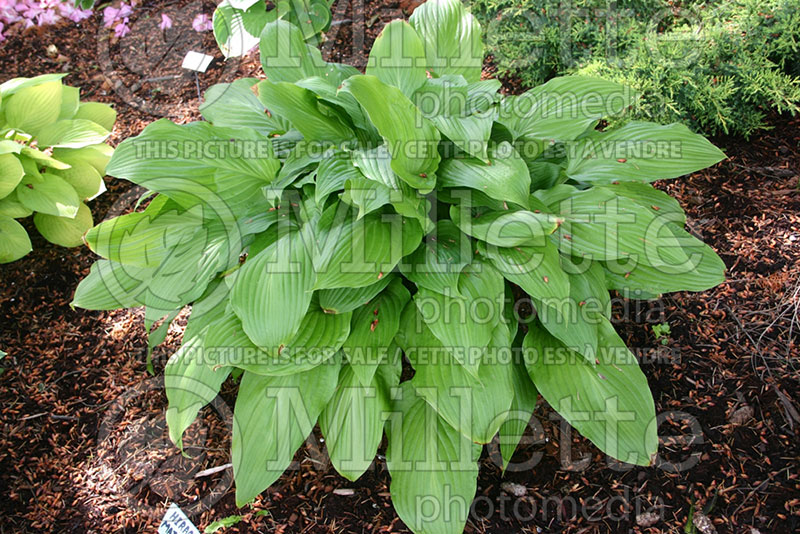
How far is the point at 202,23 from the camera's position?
3.39 metres

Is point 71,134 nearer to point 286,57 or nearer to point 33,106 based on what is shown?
point 33,106

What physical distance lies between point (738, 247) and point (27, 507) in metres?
2.74

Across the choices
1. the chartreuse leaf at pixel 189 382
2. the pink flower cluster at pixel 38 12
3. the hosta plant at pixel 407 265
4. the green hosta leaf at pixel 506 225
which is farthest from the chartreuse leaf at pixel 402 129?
the pink flower cluster at pixel 38 12

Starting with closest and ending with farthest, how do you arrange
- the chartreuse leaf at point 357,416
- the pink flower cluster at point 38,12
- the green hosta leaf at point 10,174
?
the chartreuse leaf at point 357,416 → the green hosta leaf at point 10,174 → the pink flower cluster at point 38,12

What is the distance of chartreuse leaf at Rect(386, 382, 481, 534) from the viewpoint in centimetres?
150

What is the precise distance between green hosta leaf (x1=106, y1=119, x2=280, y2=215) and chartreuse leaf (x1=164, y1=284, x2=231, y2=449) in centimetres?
38

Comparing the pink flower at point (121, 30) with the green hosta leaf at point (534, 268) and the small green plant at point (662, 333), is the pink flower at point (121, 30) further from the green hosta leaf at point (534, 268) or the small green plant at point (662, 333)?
the small green plant at point (662, 333)

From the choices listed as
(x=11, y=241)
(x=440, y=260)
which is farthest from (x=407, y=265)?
(x=11, y=241)

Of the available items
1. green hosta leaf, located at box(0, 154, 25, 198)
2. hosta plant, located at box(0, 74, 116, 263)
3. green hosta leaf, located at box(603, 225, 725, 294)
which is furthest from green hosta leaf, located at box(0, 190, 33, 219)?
green hosta leaf, located at box(603, 225, 725, 294)

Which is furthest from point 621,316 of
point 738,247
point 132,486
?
point 132,486

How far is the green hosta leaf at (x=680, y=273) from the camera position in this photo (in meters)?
1.63

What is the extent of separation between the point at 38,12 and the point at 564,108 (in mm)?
3407

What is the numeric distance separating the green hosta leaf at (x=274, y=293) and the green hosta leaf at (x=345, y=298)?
0.23 feet

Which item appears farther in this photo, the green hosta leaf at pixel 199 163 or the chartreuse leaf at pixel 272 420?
the green hosta leaf at pixel 199 163
